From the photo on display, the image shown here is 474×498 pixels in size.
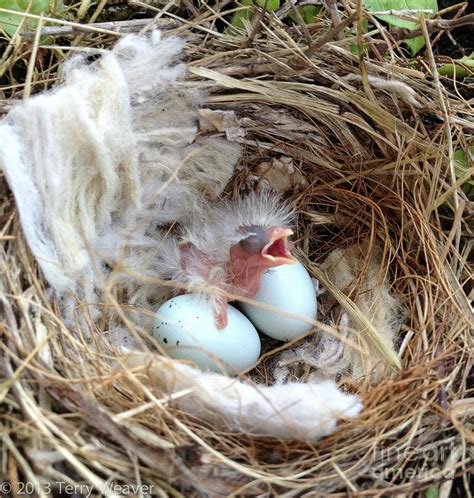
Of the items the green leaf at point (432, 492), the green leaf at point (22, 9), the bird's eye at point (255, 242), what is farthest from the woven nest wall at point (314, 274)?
the bird's eye at point (255, 242)

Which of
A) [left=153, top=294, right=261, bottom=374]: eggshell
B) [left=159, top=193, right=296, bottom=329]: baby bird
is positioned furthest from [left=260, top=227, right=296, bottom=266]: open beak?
[left=153, top=294, right=261, bottom=374]: eggshell

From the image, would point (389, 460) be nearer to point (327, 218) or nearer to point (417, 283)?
point (417, 283)

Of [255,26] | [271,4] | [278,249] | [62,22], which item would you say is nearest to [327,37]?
[255,26]

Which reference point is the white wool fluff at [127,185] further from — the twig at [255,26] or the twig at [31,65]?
the twig at [255,26]

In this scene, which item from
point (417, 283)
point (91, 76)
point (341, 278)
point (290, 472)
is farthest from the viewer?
point (341, 278)

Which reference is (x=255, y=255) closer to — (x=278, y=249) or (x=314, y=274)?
(x=278, y=249)

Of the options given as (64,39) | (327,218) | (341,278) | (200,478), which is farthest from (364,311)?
(64,39)

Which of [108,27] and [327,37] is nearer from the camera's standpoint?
[327,37]
